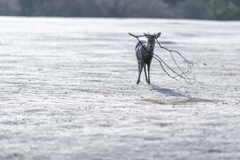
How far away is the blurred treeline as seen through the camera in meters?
62.1

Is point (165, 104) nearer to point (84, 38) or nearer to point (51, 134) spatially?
point (51, 134)

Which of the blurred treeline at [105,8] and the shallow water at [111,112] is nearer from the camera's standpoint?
the shallow water at [111,112]

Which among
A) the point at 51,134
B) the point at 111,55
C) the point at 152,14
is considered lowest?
the point at 51,134

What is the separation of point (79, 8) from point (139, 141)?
59.3 m

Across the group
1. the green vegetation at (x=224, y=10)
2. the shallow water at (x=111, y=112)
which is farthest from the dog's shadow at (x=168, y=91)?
the green vegetation at (x=224, y=10)

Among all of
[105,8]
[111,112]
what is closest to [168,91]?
[111,112]

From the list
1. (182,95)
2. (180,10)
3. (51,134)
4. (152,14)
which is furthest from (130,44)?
(180,10)

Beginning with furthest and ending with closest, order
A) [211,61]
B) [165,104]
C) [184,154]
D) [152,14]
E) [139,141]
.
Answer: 1. [152,14]
2. [211,61]
3. [165,104]
4. [139,141]
5. [184,154]

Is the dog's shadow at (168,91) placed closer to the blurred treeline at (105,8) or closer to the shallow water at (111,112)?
the shallow water at (111,112)

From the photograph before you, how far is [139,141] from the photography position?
5.62m

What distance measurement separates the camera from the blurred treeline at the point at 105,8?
204 ft

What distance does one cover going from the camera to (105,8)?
A: 6181 centimetres

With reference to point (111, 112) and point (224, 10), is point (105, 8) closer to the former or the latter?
point (224, 10)

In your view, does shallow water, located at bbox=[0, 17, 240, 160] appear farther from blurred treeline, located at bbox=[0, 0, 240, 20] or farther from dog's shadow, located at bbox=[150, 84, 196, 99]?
blurred treeline, located at bbox=[0, 0, 240, 20]
